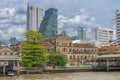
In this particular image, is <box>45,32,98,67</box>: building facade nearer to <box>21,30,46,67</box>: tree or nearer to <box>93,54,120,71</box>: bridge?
<box>93,54,120,71</box>: bridge

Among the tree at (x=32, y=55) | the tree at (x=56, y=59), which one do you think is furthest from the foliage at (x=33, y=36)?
the tree at (x=56, y=59)

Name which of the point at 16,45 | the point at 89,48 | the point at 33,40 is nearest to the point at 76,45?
the point at 89,48

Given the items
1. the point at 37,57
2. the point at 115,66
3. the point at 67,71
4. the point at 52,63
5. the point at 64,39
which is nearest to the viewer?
the point at 37,57

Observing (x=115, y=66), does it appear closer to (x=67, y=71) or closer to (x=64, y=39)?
(x=67, y=71)

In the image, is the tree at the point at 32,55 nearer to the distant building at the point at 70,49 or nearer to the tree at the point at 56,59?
the tree at the point at 56,59

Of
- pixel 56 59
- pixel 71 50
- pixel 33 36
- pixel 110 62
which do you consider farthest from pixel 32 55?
pixel 71 50

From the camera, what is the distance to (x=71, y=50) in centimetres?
14250

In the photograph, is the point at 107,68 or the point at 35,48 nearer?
the point at 35,48

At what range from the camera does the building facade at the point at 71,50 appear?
5453 inches

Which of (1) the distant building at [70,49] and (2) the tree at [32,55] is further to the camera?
(1) the distant building at [70,49]

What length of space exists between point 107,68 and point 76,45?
139 feet

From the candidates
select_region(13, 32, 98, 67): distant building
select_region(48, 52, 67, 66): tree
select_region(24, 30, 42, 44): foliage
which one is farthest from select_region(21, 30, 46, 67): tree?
select_region(13, 32, 98, 67): distant building

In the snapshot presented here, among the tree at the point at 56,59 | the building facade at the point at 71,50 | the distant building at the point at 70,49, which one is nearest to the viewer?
the tree at the point at 56,59

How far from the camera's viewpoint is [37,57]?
308ft
